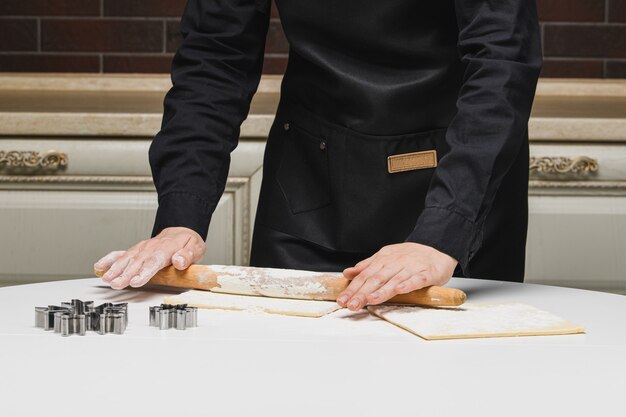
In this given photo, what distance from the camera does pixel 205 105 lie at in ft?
4.88

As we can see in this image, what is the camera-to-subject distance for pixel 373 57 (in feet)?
4.61

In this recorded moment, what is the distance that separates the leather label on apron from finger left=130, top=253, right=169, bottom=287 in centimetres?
40

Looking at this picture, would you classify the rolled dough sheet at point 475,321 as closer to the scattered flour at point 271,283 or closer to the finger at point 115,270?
the scattered flour at point 271,283

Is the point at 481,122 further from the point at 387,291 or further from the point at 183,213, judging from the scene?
the point at 183,213

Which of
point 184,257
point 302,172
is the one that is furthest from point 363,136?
point 184,257

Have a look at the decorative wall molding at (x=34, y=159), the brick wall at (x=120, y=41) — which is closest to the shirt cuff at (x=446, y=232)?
the decorative wall molding at (x=34, y=159)

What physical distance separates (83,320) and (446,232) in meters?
0.44

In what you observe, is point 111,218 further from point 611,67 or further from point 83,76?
point 611,67

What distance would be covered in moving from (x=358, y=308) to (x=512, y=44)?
0.42 m

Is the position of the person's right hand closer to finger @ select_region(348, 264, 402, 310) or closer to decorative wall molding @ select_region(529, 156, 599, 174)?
finger @ select_region(348, 264, 402, 310)

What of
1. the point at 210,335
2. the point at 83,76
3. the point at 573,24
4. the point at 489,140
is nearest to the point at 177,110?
the point at 489,140

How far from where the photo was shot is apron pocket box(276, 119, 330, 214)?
Answer: 149 centimetres

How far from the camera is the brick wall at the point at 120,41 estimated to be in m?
2.73

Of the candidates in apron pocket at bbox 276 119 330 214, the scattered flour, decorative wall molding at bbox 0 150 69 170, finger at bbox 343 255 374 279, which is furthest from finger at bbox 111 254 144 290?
decorative wall molding at bbox 0 150 69 170
